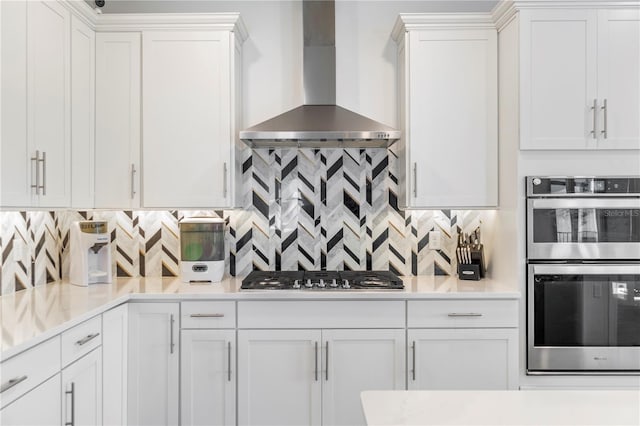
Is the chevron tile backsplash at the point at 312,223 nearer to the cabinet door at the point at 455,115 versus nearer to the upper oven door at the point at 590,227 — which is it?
the cabinet door at the point at 455,115

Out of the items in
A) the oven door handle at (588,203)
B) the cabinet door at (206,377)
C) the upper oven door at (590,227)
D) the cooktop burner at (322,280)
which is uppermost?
the oven door handle at (588,203)

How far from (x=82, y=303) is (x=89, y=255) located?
0.62 meters

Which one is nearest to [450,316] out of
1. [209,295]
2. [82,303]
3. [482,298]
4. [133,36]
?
[482,298]

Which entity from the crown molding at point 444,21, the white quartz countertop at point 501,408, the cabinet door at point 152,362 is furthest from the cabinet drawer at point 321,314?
the crown molding at point 444,21

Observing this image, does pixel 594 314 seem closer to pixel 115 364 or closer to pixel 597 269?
pixel 597 269

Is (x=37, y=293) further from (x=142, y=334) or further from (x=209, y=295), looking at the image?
(x=209, y=295)

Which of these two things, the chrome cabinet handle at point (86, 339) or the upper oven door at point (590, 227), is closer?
the chrome cabinet handle at point (86, 339)

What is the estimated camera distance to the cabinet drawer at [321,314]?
257cm

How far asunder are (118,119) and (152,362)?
1.42 metres

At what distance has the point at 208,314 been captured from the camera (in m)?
2.57

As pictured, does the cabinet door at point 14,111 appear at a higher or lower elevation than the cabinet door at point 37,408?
higher

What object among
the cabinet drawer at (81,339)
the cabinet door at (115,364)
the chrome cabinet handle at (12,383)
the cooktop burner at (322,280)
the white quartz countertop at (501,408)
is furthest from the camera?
the cooktop burner at (322,280)

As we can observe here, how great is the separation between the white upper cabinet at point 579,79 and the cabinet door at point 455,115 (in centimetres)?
29

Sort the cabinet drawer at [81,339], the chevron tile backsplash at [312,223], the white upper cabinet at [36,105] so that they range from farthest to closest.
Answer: the chevron tile backsplash at [312,223]
the white upper cabinet at [36,105]
the cabinet drawer at [81,339]
